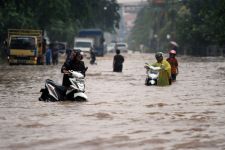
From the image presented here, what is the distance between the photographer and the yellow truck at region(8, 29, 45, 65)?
4769cm

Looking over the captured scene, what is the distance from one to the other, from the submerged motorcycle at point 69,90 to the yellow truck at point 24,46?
28973mm

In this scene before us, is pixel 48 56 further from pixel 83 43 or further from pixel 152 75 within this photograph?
pixel 152 75

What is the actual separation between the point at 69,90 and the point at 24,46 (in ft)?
96.2

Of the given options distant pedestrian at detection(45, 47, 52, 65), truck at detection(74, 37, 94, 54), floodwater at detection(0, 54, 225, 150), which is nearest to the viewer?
floodwater at detection(0, 54, 225, 150)

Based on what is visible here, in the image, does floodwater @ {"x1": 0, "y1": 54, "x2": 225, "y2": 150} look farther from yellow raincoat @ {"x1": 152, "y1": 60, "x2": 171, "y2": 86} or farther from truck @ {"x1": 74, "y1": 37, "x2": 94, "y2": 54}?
truck @ {"x1": 74, "y1": 37, "x2": 94, "y2": 54}

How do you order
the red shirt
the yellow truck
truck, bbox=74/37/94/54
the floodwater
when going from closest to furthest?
the floodwater < the red shirt < the yellow truck < truck, bbox=74/37/94/54

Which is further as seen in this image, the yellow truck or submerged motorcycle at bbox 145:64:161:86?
the yellow truck

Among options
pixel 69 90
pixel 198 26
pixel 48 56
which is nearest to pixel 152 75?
pixel 69 90

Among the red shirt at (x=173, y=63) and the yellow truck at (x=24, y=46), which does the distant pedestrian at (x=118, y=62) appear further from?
the yellow truck at (x=24, y=46)

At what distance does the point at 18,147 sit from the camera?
1033 centimetres

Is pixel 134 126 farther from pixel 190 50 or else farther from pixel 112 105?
pixel 190 50

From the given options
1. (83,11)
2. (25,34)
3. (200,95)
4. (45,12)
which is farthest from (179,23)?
(200,95)

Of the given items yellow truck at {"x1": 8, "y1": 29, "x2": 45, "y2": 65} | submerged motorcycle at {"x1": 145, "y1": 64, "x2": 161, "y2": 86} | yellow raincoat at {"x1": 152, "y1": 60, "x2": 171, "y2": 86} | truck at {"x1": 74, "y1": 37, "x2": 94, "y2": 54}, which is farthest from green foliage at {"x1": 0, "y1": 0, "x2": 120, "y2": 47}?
yellow raincoat at {"x1": 152, "y1": 60, "x2": 171, "y2": 86}

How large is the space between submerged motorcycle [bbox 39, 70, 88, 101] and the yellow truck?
29.0 m
